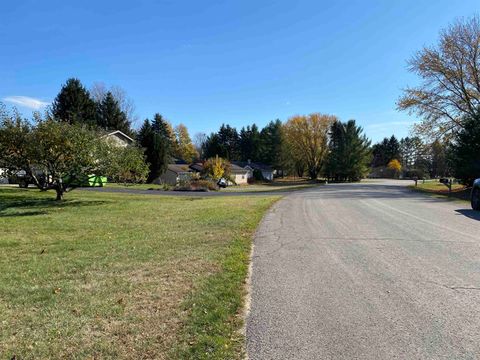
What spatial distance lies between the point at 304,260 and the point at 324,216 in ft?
23.8

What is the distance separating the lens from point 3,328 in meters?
4.03

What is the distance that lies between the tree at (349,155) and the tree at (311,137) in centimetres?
710

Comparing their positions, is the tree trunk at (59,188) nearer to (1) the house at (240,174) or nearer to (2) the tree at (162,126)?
(1) the house at (240,174)

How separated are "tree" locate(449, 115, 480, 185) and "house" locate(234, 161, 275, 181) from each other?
174ft

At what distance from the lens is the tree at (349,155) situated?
74.6 metres

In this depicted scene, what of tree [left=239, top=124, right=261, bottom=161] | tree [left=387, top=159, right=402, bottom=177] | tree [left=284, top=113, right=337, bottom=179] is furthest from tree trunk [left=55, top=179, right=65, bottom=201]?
tree [left=387, top=159, right=402, bottom=177]

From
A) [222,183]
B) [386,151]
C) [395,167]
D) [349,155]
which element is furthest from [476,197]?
[386,151]

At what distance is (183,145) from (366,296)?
10052 cm

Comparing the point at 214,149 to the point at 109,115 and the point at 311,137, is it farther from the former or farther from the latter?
the point at 109,115

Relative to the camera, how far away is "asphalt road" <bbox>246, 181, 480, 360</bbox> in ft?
12.2

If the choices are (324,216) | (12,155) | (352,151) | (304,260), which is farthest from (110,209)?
(352,151)

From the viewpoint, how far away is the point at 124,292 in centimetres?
523

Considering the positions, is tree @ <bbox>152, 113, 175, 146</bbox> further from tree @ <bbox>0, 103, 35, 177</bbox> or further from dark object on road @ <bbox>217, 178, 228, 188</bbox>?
tree @ <bbox>0, 103, 35, 177</bbox>

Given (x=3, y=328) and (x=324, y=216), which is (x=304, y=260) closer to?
(x=3, y=328)
